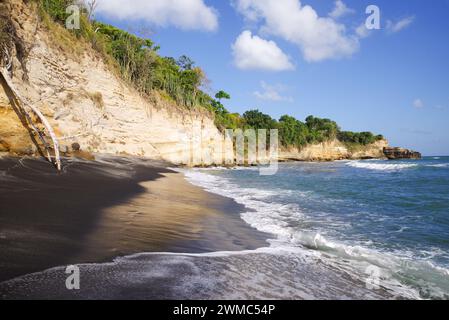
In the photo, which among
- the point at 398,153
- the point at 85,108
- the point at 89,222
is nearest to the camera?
the point at 89,222

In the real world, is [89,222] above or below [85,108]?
below

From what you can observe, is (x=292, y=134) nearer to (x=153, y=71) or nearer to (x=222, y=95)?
(x=222, y=95)

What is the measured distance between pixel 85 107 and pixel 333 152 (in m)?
61.5

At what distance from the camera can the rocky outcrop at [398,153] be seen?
7662 cm

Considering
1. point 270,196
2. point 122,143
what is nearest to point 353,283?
point 270,196

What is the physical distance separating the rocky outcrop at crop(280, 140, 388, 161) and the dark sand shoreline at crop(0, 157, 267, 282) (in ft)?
174

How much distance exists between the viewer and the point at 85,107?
17.7 metres

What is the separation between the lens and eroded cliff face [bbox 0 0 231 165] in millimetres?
11884

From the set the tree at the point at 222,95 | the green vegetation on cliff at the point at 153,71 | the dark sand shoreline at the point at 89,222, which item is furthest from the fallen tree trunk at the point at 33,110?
the tree at the point at 222,95

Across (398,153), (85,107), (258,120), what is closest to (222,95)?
(258,120)

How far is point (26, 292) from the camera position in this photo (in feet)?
8.50
